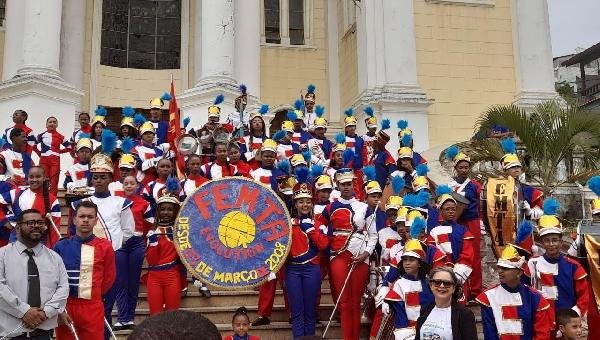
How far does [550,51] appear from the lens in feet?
57.0

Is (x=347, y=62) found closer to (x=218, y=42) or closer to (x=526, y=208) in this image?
(x=218, y=42)

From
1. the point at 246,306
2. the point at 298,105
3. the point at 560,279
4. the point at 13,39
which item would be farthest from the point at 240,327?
the point at 13,39

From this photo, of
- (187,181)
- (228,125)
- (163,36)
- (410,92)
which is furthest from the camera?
(163,36)

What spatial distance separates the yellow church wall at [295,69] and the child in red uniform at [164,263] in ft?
37.4

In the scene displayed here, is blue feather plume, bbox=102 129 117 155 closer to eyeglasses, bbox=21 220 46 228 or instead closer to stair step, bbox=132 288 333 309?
stair step, bbox=132 288 333 309

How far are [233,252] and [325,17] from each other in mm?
13816

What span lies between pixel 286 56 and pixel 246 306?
39.8 feet

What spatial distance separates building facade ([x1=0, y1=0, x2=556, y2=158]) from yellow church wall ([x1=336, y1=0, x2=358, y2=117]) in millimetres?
55

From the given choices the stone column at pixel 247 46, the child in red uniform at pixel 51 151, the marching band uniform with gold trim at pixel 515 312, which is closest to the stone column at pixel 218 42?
the stone column at pixel 247 46

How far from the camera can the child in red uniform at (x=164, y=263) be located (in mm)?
7254

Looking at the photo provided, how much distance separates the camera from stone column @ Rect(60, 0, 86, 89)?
17266mm

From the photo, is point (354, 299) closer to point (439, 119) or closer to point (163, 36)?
point (439, 119)

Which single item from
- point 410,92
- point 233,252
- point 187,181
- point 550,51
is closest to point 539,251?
point 233,252

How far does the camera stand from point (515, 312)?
5621 millimetres
